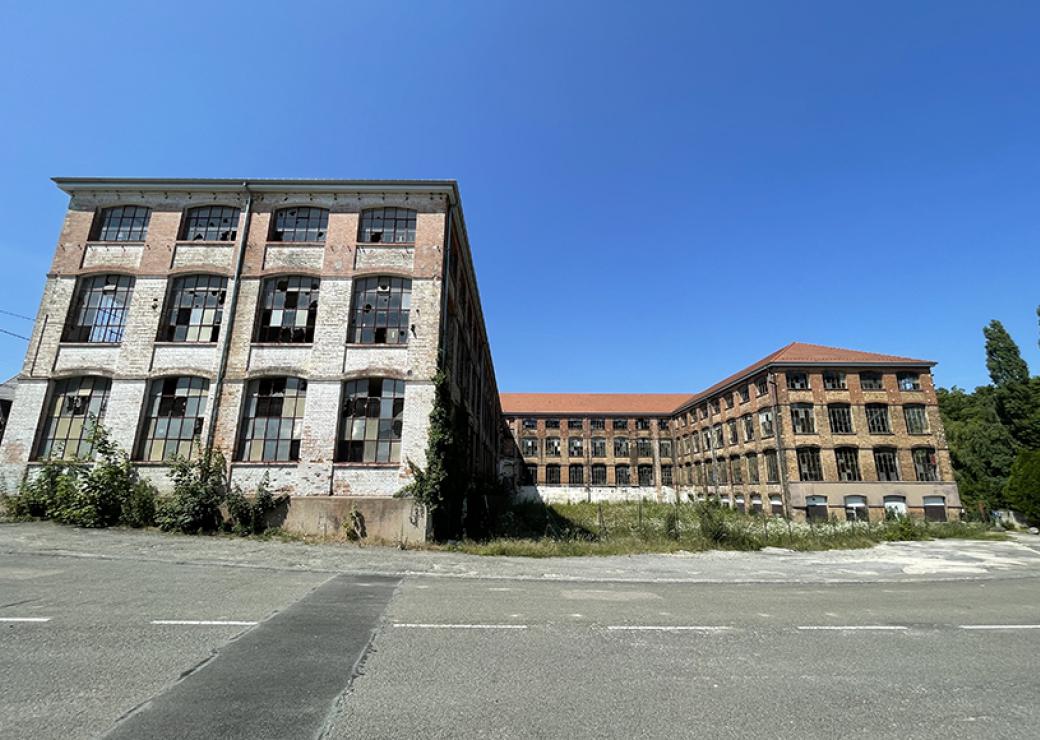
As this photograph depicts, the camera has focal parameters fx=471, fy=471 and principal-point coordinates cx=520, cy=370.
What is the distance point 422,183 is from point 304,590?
584 inches

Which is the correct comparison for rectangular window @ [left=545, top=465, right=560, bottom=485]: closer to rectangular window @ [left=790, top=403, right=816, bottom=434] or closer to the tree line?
rectangular window @ [left=790, top=403, right=816, bottom=434]

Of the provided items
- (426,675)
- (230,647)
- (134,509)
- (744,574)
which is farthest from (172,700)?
(134,509)

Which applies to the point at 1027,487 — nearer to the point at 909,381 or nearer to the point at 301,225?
the point at 909,381

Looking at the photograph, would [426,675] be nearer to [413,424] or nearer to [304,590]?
[304,590]

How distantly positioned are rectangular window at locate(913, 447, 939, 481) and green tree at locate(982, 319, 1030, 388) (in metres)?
17.7

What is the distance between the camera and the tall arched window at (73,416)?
16.4m

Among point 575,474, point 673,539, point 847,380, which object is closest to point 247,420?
point 673,539

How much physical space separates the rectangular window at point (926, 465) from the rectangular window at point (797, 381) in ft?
28.8

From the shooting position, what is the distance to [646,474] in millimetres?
55344

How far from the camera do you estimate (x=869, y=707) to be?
410cm

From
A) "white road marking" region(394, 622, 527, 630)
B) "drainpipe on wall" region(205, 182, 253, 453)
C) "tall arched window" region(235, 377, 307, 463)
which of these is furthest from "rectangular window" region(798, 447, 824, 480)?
"drainpipe on wall" region(205, 182, 253, 453)

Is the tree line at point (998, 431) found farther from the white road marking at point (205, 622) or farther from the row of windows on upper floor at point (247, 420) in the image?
the white road marking at point (205, 622)


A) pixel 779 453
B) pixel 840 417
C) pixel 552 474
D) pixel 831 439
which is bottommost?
pixel 552 474

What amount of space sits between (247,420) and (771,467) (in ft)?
116
